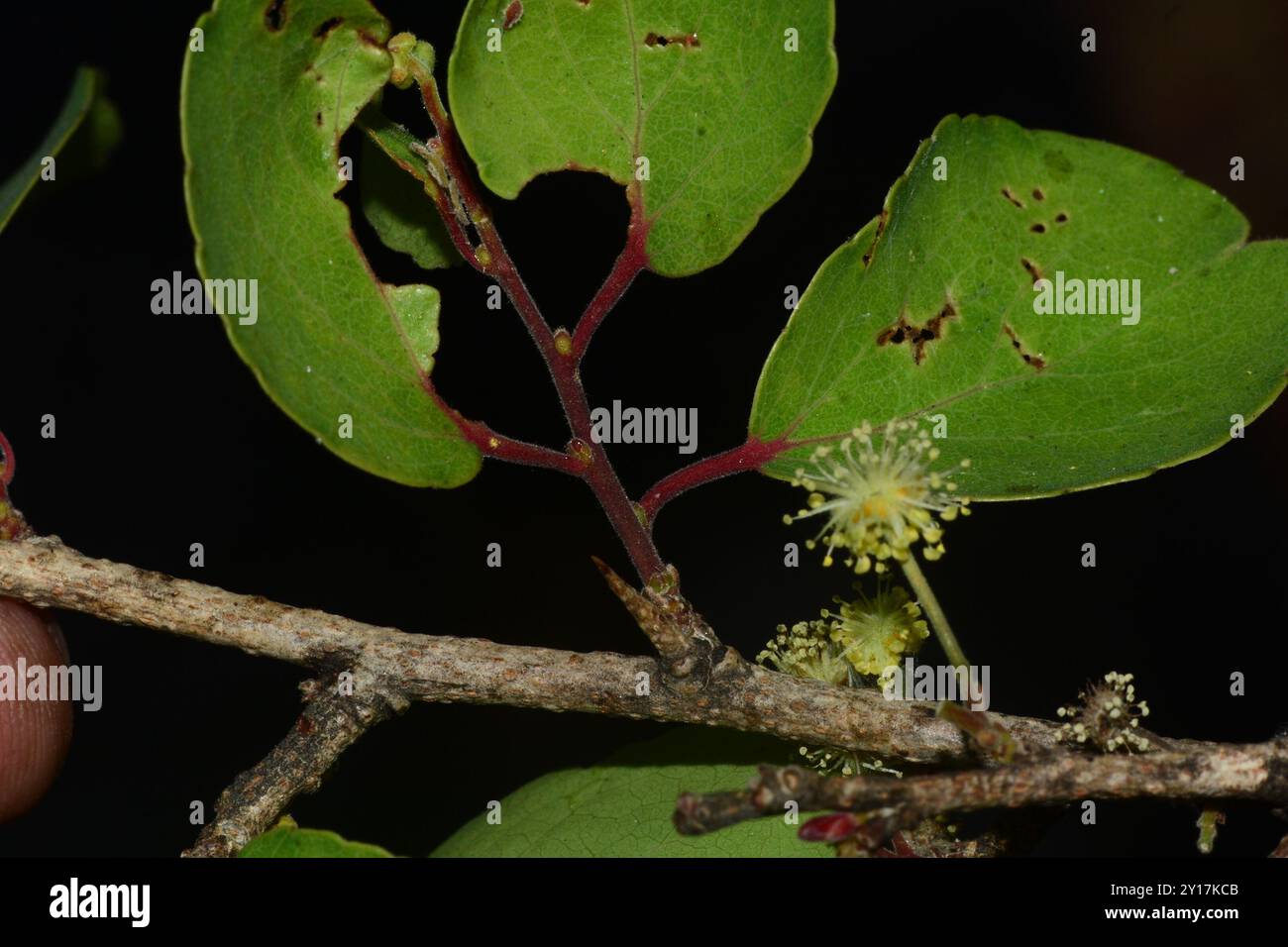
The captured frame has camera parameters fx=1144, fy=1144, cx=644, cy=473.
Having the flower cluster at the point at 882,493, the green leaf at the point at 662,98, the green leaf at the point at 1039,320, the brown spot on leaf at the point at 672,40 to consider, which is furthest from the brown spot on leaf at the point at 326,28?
the flower cluster at the point at 882,493

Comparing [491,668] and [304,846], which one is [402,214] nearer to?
[491,668]

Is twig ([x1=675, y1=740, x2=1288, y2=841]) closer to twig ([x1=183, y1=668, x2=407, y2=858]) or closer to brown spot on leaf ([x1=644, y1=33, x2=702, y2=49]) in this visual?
twig ([x1=183, y1=668, x2=407, y2=858])

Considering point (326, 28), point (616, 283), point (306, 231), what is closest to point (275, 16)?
point (326, 28)
